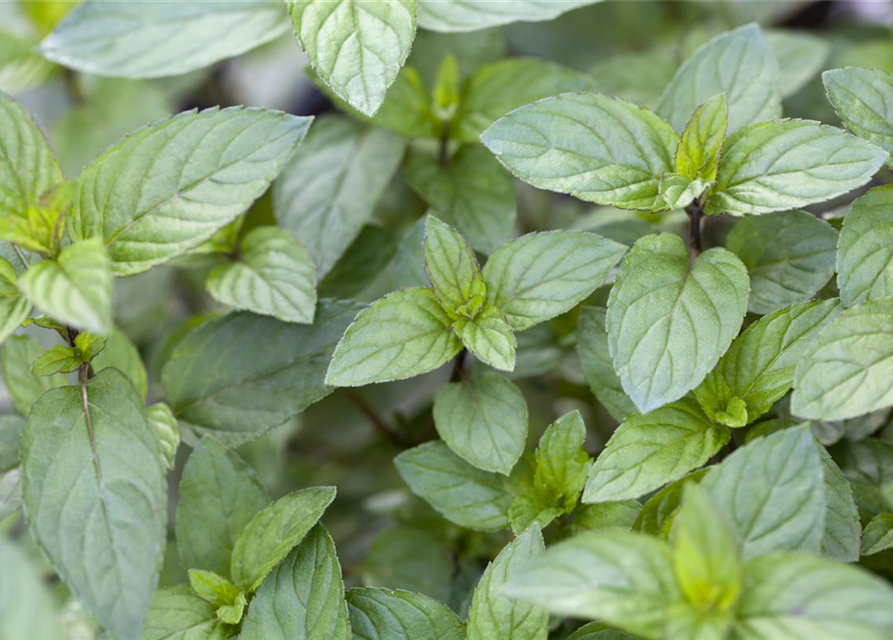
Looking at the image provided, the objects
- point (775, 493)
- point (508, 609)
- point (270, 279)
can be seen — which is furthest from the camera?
point (270, 279)

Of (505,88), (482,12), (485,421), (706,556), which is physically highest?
(482,12)

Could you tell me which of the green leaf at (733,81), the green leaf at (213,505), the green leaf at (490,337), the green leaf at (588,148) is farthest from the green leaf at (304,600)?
the green leaf at (733,81)

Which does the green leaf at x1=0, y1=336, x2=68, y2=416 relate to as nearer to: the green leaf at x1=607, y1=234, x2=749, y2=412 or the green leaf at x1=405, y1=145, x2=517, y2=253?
the green leaf at x1=405, y1=145, x2=517, y2=253

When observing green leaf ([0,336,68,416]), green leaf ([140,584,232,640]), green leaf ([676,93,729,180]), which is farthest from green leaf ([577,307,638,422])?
green leaf ([0,336,68,416])

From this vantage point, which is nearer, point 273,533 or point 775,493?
point 775,493

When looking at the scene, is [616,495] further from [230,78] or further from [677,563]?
[230,78]

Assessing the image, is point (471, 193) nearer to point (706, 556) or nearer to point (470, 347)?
point (470, 347)

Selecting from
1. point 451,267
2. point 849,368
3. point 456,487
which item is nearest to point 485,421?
point 456,487
